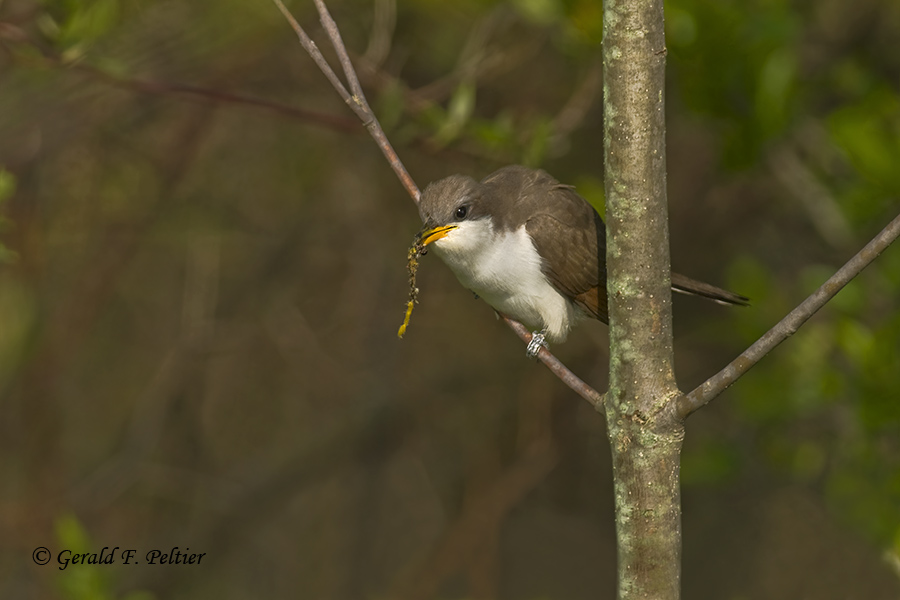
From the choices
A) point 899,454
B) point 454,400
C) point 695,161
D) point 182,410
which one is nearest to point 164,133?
point 182,410

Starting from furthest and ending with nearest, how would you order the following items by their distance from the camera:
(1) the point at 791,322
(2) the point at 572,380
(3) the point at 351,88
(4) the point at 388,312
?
(4) the point at 388,312 → (3) the point at 351,88 → (2) the point at 572,380 → (1) the point at 791,322

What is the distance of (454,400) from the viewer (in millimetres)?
8383

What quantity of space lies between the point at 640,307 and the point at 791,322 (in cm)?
32

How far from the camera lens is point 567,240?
4156 mm

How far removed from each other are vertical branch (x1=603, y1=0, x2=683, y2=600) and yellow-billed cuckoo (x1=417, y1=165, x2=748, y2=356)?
67.2 inches

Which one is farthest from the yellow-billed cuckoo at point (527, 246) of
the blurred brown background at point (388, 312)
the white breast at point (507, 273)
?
the blurred brown background at point (388, 312)

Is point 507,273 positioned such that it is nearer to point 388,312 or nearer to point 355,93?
point 355,93

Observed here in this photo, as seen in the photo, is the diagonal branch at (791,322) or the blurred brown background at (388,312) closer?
the diagonal branch at (791,322)

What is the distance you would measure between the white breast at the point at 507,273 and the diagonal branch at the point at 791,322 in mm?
1852

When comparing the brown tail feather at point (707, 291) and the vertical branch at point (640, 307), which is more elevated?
the brown tail feather at point (707, 291)

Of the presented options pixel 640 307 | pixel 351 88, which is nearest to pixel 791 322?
pixel 640 307

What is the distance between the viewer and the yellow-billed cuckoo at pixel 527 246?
3926 mm

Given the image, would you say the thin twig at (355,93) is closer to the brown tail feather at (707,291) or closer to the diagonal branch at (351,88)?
the diagonal branch at (351,88)

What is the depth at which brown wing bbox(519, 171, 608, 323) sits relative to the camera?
4156 mm
